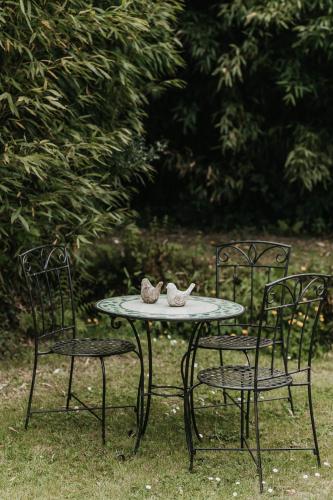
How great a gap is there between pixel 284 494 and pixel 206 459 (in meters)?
0.51

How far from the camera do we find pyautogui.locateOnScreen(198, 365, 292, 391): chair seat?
3658 millimetres

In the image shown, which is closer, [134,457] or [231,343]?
[134,457]

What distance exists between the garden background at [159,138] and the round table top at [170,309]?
1.31m

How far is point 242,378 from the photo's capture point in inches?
151

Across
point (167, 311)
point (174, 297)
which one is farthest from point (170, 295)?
point (167, 311)

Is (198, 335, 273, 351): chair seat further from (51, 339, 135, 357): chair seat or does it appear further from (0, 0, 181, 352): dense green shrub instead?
(0, 0, 181, 352): dense green shrub

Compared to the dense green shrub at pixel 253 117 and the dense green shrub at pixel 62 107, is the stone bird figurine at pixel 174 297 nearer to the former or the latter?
the dense green shrub at pixel 62 107

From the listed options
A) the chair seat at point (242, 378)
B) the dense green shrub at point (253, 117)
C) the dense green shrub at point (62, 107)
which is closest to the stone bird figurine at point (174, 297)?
the chair seat at point (242, 378)

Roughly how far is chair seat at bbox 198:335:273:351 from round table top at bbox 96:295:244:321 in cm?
22

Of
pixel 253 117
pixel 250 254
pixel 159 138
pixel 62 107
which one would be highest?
pixel 62 107

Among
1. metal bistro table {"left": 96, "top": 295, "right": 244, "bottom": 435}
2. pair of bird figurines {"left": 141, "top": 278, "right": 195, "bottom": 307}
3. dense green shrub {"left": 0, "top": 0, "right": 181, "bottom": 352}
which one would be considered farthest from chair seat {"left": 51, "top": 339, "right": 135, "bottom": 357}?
dense green shrub {"left": 0, "top": 0, "right": 181, "bottom": 352}

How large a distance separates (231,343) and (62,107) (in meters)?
1.93

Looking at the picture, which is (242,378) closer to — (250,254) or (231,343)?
(231,343)

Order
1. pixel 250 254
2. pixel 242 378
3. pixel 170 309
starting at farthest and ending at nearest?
1. pixel 250 254
2. pixel 170 309
3. pixel 242 378
